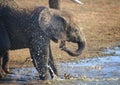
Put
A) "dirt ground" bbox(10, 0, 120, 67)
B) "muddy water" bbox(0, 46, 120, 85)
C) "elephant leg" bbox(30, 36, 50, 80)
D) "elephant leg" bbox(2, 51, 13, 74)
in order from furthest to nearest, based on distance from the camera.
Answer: "dirt ground" bbox(10, 0, 120, 67) → "elephant leg" bbox(2, 51, 13, 74) → "muddy water" bbox(0, 46, 120, 85) → "elephant leg" bbox(30, 36, 50, 80)

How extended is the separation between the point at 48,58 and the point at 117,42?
18.0 ft

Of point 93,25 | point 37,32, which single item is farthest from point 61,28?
point 93,25

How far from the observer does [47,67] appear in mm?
12602

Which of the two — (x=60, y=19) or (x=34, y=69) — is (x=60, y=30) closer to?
(x=60, y=19)

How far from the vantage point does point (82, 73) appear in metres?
13.3

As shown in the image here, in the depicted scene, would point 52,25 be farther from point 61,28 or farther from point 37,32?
point 37,32

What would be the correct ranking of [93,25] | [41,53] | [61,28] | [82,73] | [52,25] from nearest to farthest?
1. [41,53]
2. [52,25]
3. [61,28]
4. [82,73]
5. [93,25]

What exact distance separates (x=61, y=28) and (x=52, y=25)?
0.26m


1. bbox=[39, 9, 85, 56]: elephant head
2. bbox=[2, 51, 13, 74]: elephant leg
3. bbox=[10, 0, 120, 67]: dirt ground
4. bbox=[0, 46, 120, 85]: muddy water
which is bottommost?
bbox=[10, 0, 120, 67]: dirt ground

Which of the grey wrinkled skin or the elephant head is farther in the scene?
the elephant head

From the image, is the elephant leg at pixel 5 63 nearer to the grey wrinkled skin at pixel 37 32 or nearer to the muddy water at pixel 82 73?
the muddy water at pixel 82 73

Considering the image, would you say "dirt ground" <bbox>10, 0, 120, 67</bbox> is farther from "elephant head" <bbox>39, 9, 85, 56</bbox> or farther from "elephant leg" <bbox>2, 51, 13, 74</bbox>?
"elephant leg" <bbox>2, 51, 13, 74</bbox>

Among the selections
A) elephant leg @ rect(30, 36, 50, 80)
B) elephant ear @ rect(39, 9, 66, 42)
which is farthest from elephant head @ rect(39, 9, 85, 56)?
elephant leg @ rect(30, 36, 50, 80)

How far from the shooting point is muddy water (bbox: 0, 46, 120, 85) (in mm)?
12516
